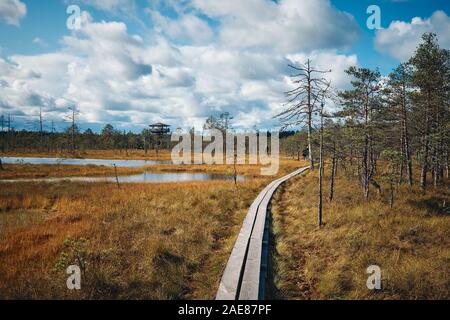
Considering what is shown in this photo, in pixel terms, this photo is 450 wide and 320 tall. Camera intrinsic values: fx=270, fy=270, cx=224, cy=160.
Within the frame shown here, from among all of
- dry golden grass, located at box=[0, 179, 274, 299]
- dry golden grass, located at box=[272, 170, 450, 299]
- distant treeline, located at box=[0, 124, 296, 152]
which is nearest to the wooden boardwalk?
dry golden grass, located at box=[0, 179, 274, 299]

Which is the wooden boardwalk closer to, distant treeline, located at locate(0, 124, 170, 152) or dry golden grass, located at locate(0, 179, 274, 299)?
dry golden grass, located at locate(0, 179, 274, 299)

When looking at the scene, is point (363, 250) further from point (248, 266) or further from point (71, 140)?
point (71, 140)

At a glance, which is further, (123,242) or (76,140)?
(76,140)

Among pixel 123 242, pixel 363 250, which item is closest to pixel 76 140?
pixel 123 242

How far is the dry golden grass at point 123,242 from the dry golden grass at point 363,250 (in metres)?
2.58

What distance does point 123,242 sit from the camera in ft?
35.4

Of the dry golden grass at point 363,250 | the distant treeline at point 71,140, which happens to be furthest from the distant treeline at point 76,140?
the dry golden grass at point 363,250

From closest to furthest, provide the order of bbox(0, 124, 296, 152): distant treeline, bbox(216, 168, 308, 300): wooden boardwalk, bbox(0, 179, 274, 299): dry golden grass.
Result: bbox(216, 168, 308, 300): wooden boardwalk
bbox(0, 179, 274, 299): dry golden grass
bbox(0, 124, 296, 152): distant treeline

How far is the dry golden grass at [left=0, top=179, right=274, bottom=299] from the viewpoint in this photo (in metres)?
7.55

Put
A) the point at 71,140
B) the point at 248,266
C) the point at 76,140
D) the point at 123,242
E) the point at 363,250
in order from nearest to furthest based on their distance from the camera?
the point at 248,266
the point at 363,250
the point at 123,242
the point at 71,140
the point at 76,140

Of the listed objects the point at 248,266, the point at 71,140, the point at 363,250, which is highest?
the point at 71,140

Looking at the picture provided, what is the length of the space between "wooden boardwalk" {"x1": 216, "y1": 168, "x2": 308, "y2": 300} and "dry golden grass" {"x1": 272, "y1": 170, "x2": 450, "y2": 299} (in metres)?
0.59

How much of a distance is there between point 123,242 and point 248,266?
5.13 meters

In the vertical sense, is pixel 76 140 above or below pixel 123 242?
above
